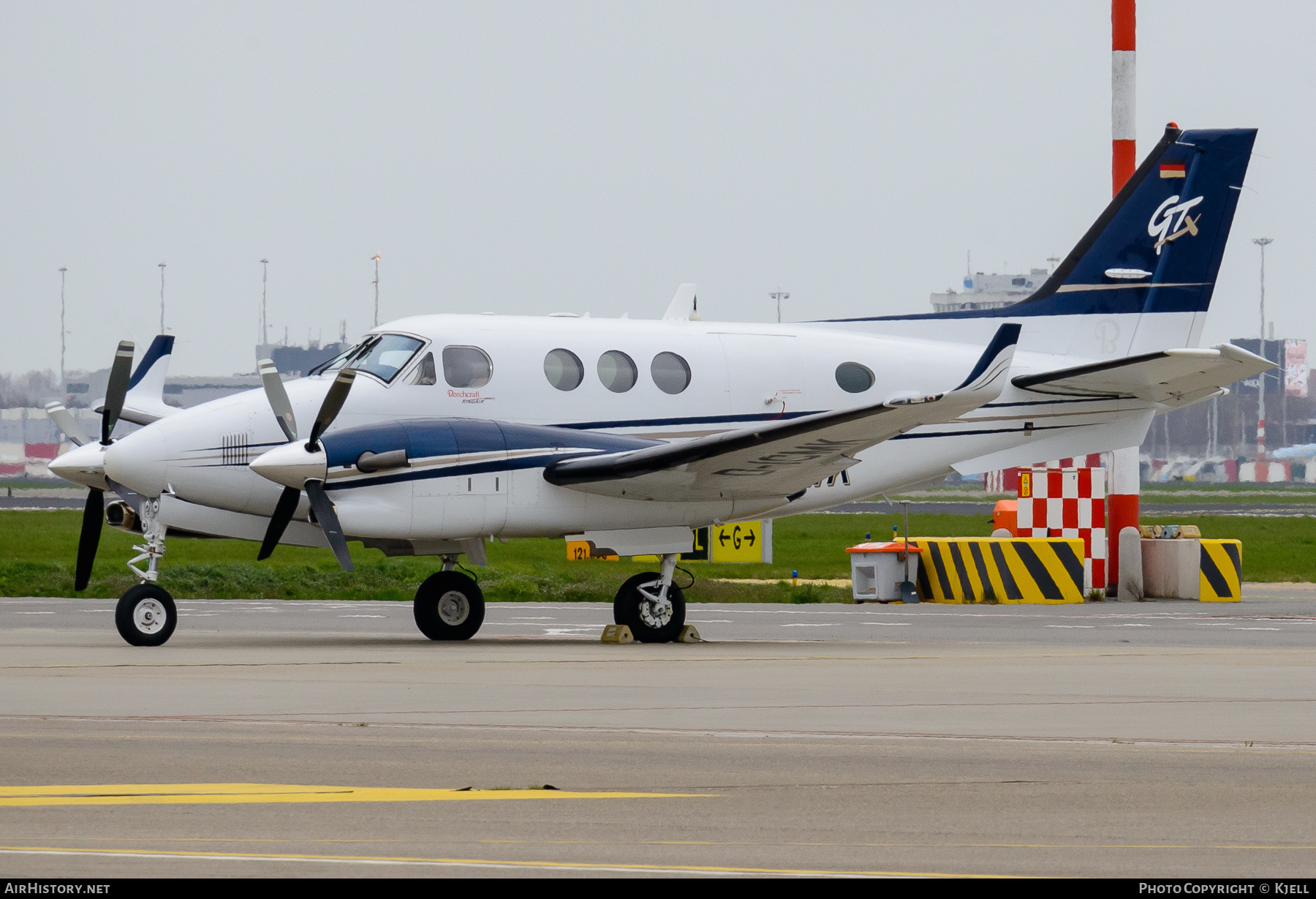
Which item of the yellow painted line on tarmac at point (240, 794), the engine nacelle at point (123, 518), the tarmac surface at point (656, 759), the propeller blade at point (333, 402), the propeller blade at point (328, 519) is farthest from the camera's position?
the engine nacelle at point (123, 518)

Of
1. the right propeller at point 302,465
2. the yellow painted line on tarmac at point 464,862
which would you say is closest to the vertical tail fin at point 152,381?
the right propeller at point 302,465

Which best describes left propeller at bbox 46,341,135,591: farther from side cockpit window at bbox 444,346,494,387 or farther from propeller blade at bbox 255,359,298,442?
side cockpit window at bbox 444,346,494,387

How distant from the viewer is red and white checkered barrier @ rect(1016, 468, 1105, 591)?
26734 mm

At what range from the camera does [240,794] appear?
7438 mm

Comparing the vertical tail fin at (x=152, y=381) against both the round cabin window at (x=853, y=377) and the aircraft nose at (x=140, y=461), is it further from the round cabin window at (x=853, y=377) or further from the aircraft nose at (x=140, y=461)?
the round cabin window at (x=853, y=377)

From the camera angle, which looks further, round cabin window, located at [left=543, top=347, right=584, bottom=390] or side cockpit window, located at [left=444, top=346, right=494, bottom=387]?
round cabin window, located at [left=543, top=347, right=584, bottom=390]

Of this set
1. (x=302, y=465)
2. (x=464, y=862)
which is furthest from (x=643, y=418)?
(x=464, y=862)

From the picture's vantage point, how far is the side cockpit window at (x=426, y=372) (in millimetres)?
17750

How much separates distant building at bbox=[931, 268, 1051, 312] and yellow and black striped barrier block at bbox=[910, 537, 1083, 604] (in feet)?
413

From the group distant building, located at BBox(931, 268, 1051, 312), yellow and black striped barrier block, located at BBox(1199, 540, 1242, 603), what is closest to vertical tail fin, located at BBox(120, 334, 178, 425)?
yellow and black striped barrier block, located at BBox(1199, 540, 1242, 603)

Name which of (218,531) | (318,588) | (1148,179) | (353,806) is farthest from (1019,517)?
(353,806)

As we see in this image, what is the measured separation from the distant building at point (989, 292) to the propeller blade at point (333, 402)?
13652cm

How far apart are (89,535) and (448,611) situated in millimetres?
4151

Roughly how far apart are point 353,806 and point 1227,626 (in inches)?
609
